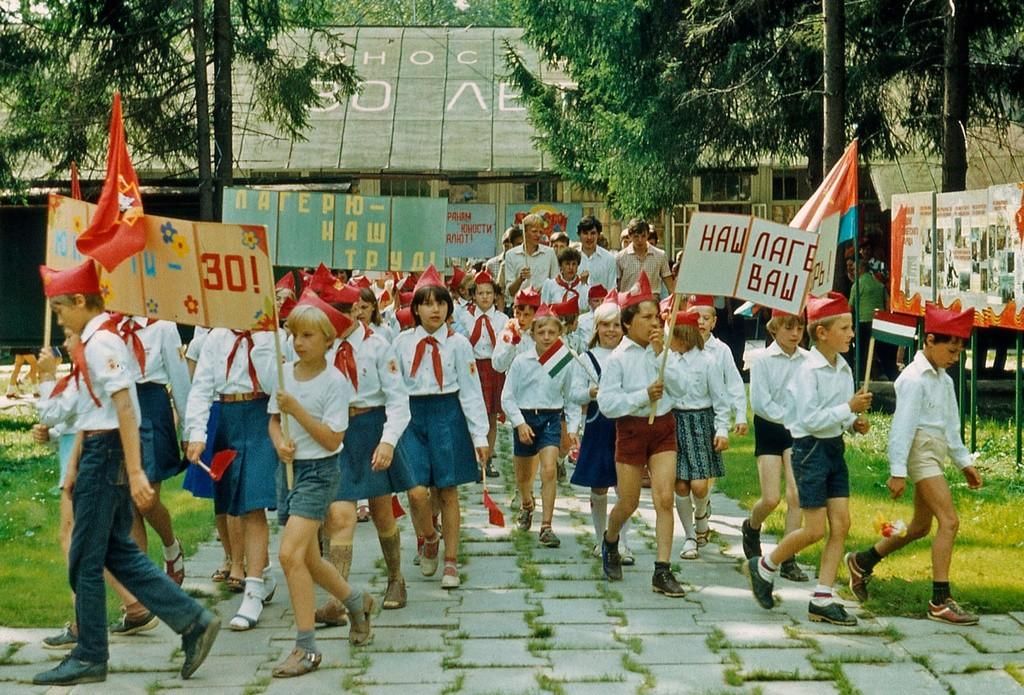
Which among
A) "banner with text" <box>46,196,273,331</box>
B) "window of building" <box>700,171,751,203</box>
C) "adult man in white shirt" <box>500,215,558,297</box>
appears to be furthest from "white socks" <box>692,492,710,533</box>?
"window of building" <box>700,171,751,203</box>

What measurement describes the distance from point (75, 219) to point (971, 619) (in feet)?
19.0

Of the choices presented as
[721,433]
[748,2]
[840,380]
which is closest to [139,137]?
[748,2]

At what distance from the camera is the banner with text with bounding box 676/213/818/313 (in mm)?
8883

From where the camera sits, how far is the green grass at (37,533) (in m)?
8.53

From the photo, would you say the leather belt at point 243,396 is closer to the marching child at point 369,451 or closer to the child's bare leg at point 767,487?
the marching child at point 369,451

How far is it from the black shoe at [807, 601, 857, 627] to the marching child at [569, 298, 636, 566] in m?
1.66

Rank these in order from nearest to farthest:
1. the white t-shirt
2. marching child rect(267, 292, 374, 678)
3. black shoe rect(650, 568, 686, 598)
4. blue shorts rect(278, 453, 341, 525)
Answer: marching child rect(267, 292, 374, 678), blue shorts rect(278, 453, 341, 525), the white t-shirt, black shoe rect(650, 568, 686, 598)

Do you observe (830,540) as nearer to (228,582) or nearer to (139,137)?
(228,582)

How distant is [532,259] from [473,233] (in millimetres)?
9387

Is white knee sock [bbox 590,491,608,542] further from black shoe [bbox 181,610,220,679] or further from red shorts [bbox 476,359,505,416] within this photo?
red shorts [bbox 476,359,505,416]

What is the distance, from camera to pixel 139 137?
2172cm

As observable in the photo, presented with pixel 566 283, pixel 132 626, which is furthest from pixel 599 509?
pixel 566 283

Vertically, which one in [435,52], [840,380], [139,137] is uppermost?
[435,52]

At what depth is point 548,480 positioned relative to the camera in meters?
10.7
